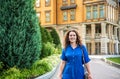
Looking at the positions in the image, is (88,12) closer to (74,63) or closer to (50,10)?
(50,10)

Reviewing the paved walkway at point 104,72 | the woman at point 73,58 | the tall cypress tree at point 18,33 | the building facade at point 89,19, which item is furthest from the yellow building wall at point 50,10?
the woman at point 73,58

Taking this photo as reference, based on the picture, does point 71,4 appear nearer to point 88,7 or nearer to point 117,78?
point 88,7

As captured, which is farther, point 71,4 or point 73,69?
point 71,4

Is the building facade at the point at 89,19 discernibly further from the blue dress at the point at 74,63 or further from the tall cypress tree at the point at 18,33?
the blue dress at the point at 74,63

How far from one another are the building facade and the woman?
47089 mm

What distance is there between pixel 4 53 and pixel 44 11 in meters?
49.1

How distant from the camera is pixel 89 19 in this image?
57594 mm

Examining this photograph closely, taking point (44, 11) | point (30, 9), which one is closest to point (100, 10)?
point (44, 11)

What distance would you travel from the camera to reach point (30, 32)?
48.8 feet

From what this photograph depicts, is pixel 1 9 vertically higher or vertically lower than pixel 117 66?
higher

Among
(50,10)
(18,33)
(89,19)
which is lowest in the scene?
(18,33)

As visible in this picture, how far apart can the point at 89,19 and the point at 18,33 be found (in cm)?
4386

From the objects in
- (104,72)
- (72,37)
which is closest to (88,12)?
(104,72)

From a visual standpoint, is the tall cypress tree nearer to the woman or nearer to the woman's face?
the woman
